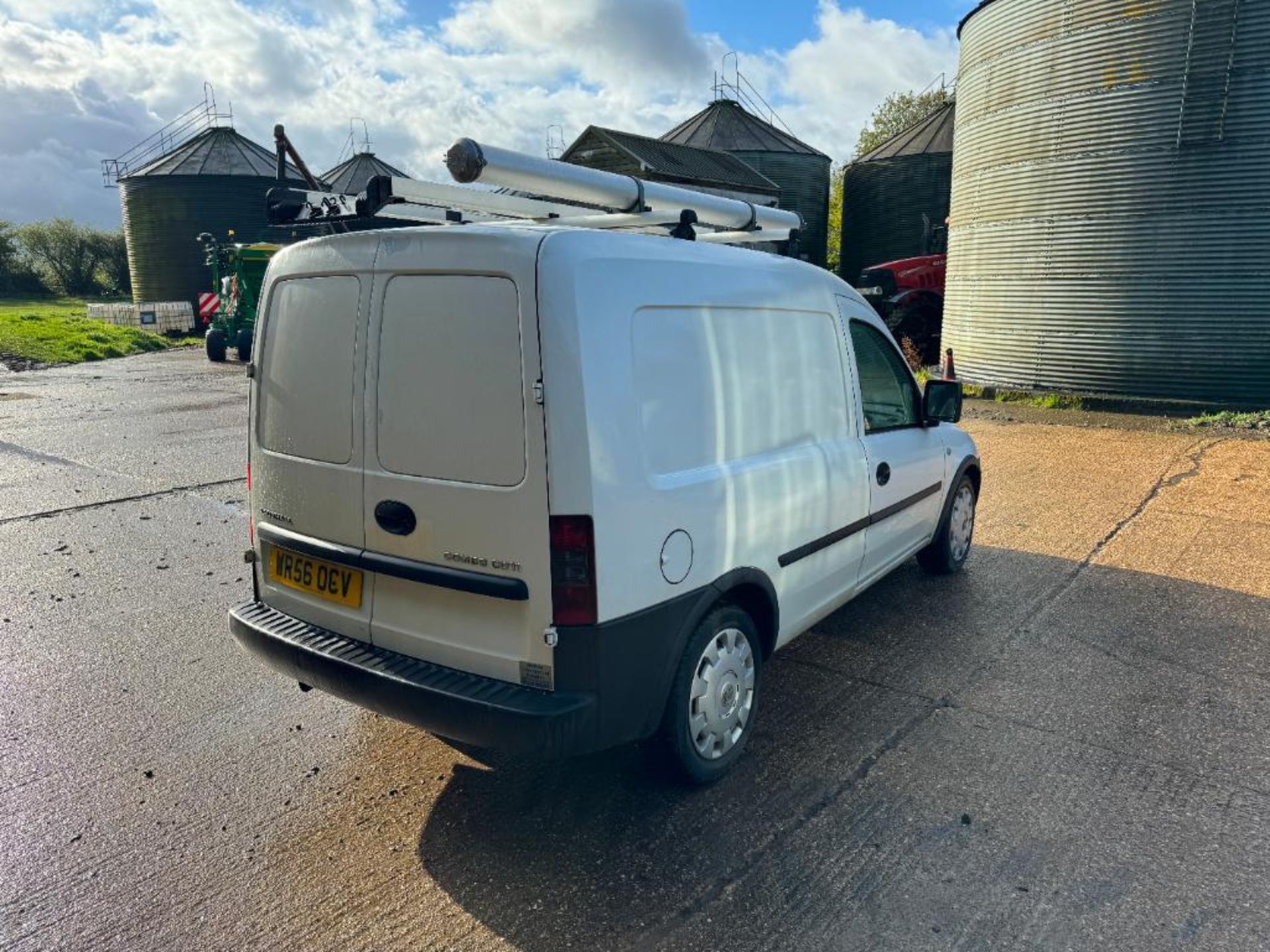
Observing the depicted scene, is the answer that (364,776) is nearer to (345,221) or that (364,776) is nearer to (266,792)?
(266,792)

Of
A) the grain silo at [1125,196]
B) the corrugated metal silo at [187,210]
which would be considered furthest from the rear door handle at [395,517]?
the corrugated metal silo at [187,210]

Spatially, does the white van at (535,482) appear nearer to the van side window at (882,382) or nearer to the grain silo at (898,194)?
the van side window at (882,382)

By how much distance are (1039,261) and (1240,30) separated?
3.31m

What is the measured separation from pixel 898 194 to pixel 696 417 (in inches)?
1010

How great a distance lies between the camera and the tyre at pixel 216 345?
21266mm

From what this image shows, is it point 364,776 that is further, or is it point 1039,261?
point 1039,261

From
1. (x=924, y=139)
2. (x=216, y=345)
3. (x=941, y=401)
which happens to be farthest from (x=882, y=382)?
(x=924, y=139)

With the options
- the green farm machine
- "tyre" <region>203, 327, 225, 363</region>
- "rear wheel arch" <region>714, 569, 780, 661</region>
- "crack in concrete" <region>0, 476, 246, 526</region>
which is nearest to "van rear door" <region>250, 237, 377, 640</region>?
"rear wheel arch" <region>714, 569, 780, 661</region>

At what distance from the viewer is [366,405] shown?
113 inches

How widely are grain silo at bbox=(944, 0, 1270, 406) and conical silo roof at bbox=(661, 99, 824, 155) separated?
1652 centimetres

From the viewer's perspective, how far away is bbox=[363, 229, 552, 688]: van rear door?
256cm

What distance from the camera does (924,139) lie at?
2583cm

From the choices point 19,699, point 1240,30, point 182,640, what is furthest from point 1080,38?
point 19,699

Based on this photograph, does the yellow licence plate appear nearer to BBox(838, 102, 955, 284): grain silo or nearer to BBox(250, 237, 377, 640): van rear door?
BBox(250, 237, 377, 640): van rear door
